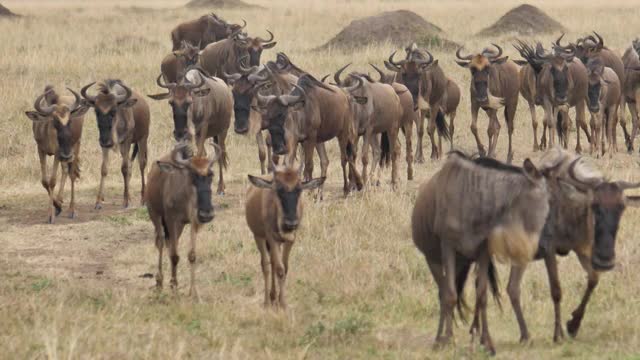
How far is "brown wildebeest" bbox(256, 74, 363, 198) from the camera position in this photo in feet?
49.5

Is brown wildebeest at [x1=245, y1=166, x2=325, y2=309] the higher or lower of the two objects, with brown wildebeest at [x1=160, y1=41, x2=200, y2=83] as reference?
higher

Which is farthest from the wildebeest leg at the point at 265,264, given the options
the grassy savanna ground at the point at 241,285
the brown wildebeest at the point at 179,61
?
the brown wildebeest at the point at 179,61

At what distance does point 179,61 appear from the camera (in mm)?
24094

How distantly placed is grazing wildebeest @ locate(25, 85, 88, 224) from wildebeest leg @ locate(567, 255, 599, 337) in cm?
778

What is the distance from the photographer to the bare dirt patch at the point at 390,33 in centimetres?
3150

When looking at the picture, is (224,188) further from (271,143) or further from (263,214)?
(263,214)

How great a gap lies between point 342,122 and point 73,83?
10454 mm

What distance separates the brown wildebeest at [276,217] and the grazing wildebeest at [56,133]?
4.76 meters

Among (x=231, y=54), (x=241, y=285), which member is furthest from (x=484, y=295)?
(x=231, y=54)

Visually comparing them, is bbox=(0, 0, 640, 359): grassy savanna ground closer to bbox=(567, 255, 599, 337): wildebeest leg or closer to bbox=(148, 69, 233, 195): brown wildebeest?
bbox=(567, 255, 599, 337): wildebeest leg

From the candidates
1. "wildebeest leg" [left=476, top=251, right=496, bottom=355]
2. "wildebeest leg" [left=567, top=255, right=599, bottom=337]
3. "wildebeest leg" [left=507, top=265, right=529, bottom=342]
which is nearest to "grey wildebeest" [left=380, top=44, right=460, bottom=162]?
"wildebeest leg" [left=567, top=255, right=599, bottom=337]

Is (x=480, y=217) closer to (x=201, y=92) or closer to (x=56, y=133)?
(x=56, y=133)

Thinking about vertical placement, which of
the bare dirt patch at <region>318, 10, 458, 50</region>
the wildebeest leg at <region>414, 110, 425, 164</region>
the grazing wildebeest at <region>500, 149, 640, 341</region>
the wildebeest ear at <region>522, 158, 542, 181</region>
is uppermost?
the wildebeest ear at <region>522, 158, 542, 181</region>

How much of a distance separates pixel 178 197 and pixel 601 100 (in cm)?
1109
